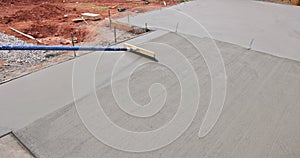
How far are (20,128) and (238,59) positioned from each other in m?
2.90

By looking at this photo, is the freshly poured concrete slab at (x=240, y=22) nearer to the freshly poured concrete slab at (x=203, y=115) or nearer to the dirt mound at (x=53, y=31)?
the freshly poured concrete slab at (x=203, y=115)

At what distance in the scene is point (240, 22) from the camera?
4.81 metres

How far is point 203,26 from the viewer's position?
178 inches

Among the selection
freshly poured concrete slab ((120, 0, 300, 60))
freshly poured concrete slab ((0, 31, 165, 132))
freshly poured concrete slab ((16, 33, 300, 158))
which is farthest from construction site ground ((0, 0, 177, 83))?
freshly poured concrete slab ((16, 33, 300, 158))

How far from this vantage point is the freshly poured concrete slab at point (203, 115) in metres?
1.73

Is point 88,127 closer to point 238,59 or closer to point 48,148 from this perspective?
point 48,148

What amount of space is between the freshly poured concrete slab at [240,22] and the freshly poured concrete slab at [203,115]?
2.45ft

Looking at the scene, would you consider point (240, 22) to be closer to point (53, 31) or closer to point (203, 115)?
point (203, 115)

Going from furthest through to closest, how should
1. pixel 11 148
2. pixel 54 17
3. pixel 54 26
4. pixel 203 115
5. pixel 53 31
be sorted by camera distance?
pixel 54 17
pixel 54 26
pixel 53 31
pixel 203 115
pixel 11 148

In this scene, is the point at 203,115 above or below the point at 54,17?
below

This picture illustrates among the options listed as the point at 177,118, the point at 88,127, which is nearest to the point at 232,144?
the point at 177,118

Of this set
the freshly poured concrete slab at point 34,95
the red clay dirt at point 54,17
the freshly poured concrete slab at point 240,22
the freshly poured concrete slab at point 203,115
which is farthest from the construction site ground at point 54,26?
the freshly poured concrete slab at point 203,115

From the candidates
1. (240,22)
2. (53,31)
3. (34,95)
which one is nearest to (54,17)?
(53,31)

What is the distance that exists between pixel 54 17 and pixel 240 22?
501cm
